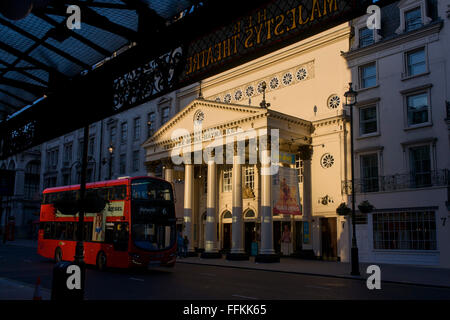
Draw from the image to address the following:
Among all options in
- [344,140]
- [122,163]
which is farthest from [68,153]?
Result: [344,140]

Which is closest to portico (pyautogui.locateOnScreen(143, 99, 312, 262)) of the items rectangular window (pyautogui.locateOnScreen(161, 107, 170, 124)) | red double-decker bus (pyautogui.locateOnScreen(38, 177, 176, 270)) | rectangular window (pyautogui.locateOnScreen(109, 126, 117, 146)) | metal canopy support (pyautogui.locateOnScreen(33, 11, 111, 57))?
rectangular window (pyautogui.locateOnScreen(161, 107, 170, 124))

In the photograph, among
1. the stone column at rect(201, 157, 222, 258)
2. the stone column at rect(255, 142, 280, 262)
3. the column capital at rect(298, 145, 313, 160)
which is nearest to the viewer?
the stone column at rect(255, 142, 280, 262)

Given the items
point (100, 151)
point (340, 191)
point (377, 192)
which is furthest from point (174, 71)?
point (100, 151)

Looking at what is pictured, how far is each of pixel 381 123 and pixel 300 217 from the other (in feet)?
28.9

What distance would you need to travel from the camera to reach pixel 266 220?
27.6 m

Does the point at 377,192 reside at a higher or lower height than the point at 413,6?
lower

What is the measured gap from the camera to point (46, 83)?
6809 mm

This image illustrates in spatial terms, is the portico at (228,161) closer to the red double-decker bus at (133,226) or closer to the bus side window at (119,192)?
the red double-decker bus at (133,226)

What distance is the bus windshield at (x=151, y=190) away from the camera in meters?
19.5

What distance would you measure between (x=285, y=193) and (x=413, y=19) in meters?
13.3

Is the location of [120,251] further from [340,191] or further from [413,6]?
[413,6]

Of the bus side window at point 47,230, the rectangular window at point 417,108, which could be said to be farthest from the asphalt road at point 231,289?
the rectangular window at point 417,108

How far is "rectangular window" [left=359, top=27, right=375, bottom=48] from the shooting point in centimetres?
2848

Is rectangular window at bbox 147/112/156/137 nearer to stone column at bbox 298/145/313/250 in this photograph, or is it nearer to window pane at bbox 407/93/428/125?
stone column at bbox 298/145/313/250
